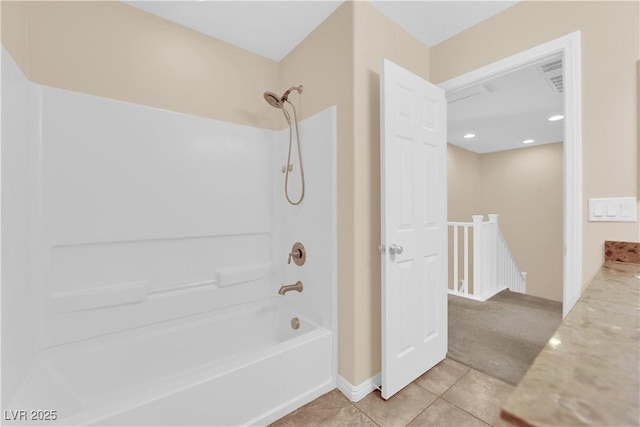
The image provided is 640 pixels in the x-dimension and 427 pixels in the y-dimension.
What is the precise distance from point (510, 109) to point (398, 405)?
11.3 ft

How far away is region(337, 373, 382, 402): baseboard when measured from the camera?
1598 millimetres

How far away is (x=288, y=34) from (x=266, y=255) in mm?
1700

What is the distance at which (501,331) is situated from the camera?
243 centimetres

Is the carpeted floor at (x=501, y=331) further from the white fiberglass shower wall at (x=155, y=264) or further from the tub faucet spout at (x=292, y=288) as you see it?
the tub faucet spout at (x=292, y=288)

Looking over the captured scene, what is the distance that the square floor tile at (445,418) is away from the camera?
1399 millimetres

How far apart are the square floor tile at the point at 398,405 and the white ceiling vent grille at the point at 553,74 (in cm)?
244

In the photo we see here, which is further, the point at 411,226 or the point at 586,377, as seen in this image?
the point at 411,226

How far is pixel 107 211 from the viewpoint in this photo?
5.29ft

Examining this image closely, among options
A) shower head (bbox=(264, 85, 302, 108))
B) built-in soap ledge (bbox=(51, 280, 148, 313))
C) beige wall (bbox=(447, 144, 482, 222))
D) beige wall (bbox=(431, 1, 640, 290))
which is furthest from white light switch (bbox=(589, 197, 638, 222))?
beige wall (bbox=(447, 144, 482, 222))

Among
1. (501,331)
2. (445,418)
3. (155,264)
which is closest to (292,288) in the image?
(155,264)

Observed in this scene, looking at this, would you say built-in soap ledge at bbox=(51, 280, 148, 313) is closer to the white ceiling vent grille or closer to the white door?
the white door

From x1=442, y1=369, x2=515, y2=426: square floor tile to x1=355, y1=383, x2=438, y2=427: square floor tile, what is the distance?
0.46ft

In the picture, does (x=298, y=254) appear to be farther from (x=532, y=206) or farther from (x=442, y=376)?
(x=532, y=206)

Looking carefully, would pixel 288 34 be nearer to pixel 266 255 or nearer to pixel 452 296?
pixel 266 255
